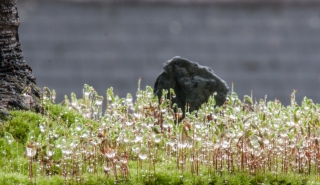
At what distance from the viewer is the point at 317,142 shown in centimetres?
480

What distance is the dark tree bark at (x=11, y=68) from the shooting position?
6.20 m

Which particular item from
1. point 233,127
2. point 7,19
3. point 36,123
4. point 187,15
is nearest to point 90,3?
point 187,15

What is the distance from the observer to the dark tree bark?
6199 mm

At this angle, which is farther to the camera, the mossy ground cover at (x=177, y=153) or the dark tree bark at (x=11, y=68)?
the dark tree bark at (x=11, y=68)

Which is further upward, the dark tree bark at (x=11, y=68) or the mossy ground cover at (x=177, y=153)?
the dark tree bark at (x=11, y=68)

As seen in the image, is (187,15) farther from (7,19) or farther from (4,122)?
(4,122)

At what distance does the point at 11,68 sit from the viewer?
6.40 meters

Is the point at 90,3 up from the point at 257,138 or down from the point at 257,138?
up

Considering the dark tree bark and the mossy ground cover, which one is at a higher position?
the dark tree bark

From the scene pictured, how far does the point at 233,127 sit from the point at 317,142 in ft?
2.54

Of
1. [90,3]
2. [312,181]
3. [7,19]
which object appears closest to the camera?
[312,181]

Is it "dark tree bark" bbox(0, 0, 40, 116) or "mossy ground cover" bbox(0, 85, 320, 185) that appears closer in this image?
"mossy ground cover" bbox(0, 85, 320, 185)

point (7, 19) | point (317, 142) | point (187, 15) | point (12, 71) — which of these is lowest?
point (317, 142)

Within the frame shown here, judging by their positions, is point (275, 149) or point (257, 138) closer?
point (257, 138)
